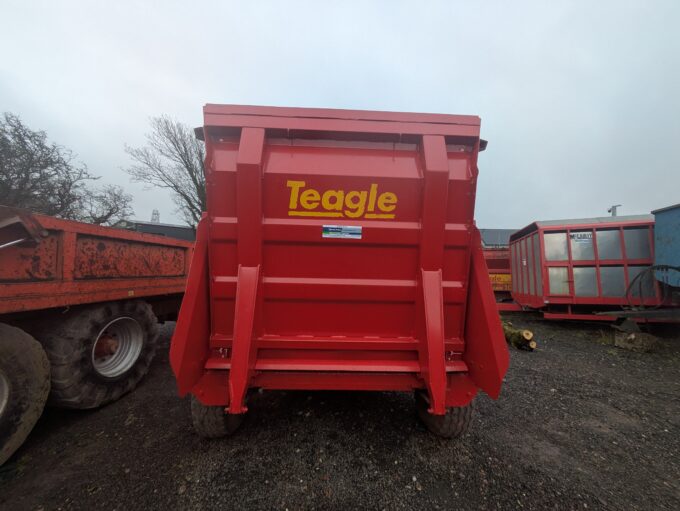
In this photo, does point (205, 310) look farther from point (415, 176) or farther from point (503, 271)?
point (503, 271)

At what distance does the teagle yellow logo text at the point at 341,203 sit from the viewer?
2.07m

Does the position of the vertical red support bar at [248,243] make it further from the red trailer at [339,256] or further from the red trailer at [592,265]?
the red trailer at [592,265]

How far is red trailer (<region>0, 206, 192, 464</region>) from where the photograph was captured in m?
2.06

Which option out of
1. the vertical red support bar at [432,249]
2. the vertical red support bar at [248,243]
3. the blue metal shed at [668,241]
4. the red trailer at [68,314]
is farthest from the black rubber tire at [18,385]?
the blue metal shed at [668,241]

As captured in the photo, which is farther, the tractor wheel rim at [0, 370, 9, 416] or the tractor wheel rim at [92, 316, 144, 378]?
the tractor wheel rim at [92, 316, 144, 378]

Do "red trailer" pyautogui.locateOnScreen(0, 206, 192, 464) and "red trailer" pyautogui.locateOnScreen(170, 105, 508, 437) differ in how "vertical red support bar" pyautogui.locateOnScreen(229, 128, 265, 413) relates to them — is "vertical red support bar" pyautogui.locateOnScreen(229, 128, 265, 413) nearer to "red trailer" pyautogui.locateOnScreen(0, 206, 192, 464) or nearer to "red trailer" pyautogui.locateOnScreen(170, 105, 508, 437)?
"red trailer" pyautogui.locateOnScreen(170, 105, 508, 437)

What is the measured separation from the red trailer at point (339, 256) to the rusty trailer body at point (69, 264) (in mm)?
1489

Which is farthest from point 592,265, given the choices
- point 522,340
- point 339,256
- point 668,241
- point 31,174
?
point 31,174

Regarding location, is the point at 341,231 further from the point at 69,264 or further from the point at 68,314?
the point at 68,314

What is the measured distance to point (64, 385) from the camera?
2.48m

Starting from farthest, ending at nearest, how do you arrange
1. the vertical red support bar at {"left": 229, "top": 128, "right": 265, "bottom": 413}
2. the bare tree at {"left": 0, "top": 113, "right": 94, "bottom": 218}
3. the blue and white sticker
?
the bare tree at {"left": 0, "top": 113, "right": 94, "bottom": 218} < the blue and white sticker < the vertical red support bar at {"left": 229, "top": 128, "right": 265, "bottom": 413}

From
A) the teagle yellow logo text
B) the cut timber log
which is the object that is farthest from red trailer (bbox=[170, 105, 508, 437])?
the cut timber log

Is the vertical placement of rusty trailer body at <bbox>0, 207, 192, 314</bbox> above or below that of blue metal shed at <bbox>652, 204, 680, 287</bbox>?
below

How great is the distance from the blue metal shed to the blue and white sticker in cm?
701
